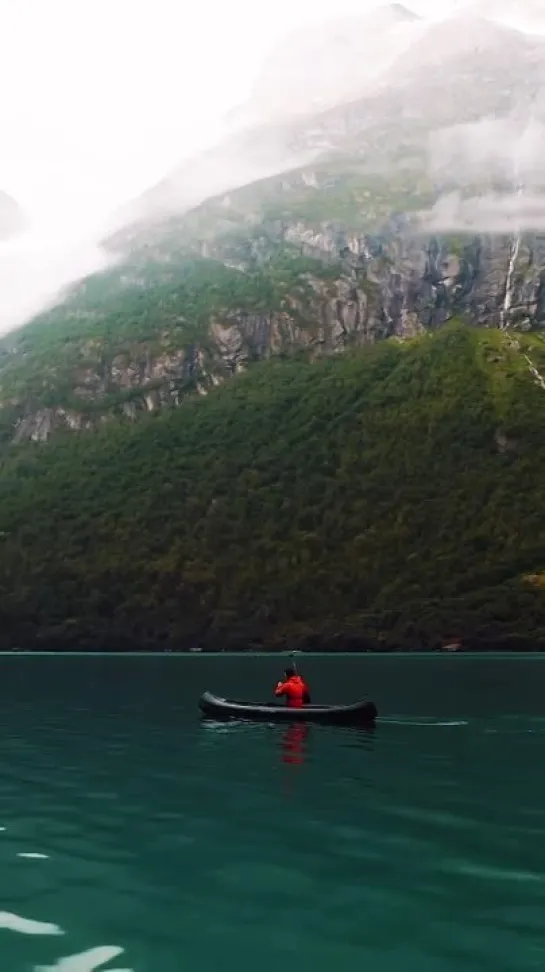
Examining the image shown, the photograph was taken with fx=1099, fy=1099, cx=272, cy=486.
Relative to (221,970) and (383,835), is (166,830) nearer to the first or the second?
(383,835)

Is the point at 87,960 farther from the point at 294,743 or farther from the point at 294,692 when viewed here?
the point at 294,692

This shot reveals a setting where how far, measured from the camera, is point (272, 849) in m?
33.0

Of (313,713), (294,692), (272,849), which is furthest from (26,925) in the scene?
(294,692)

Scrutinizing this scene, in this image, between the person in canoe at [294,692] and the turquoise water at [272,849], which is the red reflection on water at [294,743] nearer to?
the turquoise water at [272,849]

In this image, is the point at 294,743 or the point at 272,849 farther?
the point at 294,743

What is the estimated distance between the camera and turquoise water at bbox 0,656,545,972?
23.0 metres

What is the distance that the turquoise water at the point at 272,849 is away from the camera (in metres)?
23.0

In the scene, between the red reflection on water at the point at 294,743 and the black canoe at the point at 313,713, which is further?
the black canoe at the point at 313,713

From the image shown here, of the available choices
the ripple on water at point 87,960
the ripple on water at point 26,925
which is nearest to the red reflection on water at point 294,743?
the ripple on water at point 26,925

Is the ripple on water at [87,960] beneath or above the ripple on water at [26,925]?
beneath

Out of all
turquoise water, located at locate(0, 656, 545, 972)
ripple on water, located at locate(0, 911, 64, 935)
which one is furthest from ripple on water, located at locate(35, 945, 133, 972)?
ripple on water, located at locate(0, 911, 64, 935)

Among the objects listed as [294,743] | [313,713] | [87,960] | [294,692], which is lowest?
[87,960]

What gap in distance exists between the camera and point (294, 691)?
73.2m

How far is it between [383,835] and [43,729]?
147 feet
